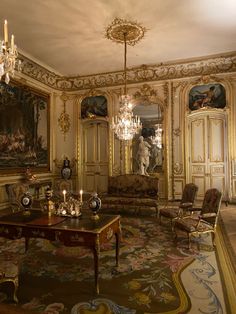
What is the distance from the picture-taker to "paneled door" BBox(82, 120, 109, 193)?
10398 mm

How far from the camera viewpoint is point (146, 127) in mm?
9664

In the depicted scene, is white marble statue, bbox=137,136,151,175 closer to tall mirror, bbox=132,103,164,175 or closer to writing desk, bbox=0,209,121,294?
tall mirror, bbox=132,103,164,175

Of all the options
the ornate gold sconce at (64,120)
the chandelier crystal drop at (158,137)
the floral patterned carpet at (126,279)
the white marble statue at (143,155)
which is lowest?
the floral patterned carpet at (126,279)

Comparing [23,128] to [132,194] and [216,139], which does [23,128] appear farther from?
[216,139]

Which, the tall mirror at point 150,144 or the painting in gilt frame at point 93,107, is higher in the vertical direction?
the painting in gilt frame at point 93,107

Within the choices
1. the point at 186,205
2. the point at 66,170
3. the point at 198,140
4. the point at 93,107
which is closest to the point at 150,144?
the point at 198,140

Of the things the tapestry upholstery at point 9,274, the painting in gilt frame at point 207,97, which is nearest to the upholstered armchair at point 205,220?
the tapestry upholstery at point 9,274

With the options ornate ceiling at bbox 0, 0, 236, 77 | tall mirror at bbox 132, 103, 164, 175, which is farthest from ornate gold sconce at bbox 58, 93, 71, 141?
tall mirror at bbox 132, 103, 164, 175

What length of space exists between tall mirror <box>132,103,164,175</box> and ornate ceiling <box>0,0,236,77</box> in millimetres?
1935

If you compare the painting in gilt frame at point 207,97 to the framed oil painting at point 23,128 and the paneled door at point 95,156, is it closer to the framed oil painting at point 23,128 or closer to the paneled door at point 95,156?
the paneled door at point 95,156

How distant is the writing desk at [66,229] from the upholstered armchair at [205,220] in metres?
1.54

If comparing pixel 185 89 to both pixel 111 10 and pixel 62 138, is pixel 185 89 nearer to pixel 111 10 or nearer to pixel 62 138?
pixel 111 10

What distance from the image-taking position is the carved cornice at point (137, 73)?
855 cm

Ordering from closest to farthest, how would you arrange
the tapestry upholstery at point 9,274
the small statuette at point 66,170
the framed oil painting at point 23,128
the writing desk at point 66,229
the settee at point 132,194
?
the tapestry upholstery at point 9,274, the writing desk at point 66,229, the settee at point 132,194, the framed oil painting at point 23,128, the small statuette at point 66,170
